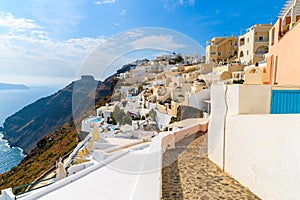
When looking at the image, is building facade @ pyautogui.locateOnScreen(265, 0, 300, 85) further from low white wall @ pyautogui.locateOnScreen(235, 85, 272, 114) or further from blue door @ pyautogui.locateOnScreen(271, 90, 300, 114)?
low white wall @ pyautogui.locateOnScreen(235, 85, 272, 114)

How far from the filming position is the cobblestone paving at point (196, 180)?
2.34 meters

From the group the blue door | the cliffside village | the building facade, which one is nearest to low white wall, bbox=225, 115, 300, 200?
the cliffside village

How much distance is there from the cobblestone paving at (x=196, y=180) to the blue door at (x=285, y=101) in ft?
3.98

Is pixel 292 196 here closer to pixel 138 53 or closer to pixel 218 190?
pixel 218 190

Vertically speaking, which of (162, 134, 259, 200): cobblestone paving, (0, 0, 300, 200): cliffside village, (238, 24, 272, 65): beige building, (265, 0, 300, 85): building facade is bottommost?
(162, 134, 259, 200): cobblestone paving

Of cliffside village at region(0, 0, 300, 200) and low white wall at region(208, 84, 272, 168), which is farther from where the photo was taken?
low white wall at region(208, 84, 272, 168)

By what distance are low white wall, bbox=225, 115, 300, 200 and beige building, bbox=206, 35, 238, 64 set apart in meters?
26.2

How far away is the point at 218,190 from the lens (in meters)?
2.46

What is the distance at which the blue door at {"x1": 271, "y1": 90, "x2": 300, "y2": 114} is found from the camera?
2.68 metres

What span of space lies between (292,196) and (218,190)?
93 cm

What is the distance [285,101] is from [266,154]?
1128 millimetres

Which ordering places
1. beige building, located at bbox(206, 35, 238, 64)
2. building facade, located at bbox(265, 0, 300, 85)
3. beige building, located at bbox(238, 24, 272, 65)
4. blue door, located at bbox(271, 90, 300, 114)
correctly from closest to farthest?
1. blue door, located at bbox(271, 90, 300, 114)
2. building facade, located at bbox(265, 0, 300, 85)
3. beige building, located at bbox(238, 24, 272, 65)
4. beige building, located at bbox(206, 35, 238, 64)

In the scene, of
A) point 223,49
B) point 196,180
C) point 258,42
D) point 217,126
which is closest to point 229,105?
Result: point 217,126

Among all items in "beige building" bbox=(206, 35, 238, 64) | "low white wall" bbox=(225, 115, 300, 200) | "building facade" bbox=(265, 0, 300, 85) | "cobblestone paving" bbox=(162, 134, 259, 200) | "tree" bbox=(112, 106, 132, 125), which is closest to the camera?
"low white wall" bbox=(225, 115, 300, 200)
